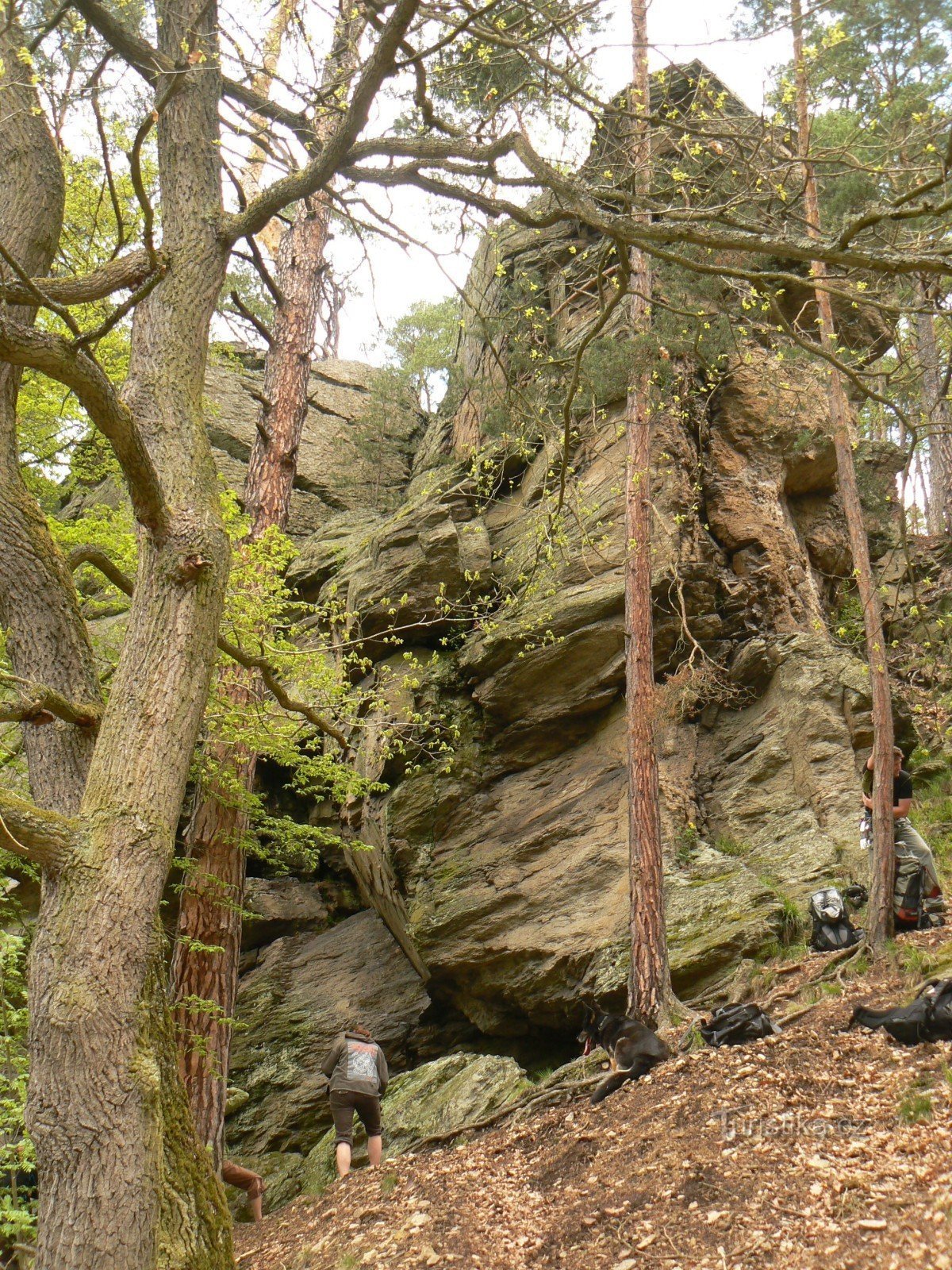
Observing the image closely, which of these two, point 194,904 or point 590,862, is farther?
point 590,862

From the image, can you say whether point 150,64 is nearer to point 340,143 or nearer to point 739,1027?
point 340,143

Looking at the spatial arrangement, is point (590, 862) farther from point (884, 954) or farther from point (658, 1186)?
point (658, 1186)

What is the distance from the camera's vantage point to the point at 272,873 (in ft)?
47.9

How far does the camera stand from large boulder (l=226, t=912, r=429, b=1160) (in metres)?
11.3

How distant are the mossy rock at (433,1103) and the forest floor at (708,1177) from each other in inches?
34.1

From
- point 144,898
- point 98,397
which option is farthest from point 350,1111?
point 98,397

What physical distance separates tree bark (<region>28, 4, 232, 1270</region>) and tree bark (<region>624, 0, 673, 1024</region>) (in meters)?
4.07

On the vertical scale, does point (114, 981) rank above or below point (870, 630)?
below

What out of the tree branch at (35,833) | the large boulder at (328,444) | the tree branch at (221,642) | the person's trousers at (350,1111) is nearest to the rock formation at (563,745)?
the person's trousers at (350,1111)

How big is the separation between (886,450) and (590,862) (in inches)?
364

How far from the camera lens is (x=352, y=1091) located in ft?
27.9

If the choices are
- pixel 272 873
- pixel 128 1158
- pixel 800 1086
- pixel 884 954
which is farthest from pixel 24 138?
pixel 272 873

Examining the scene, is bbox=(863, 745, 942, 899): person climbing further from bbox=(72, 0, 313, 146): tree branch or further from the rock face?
bbox=(72, 0, 313, 146): tree branch

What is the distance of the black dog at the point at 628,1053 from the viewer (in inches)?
280
